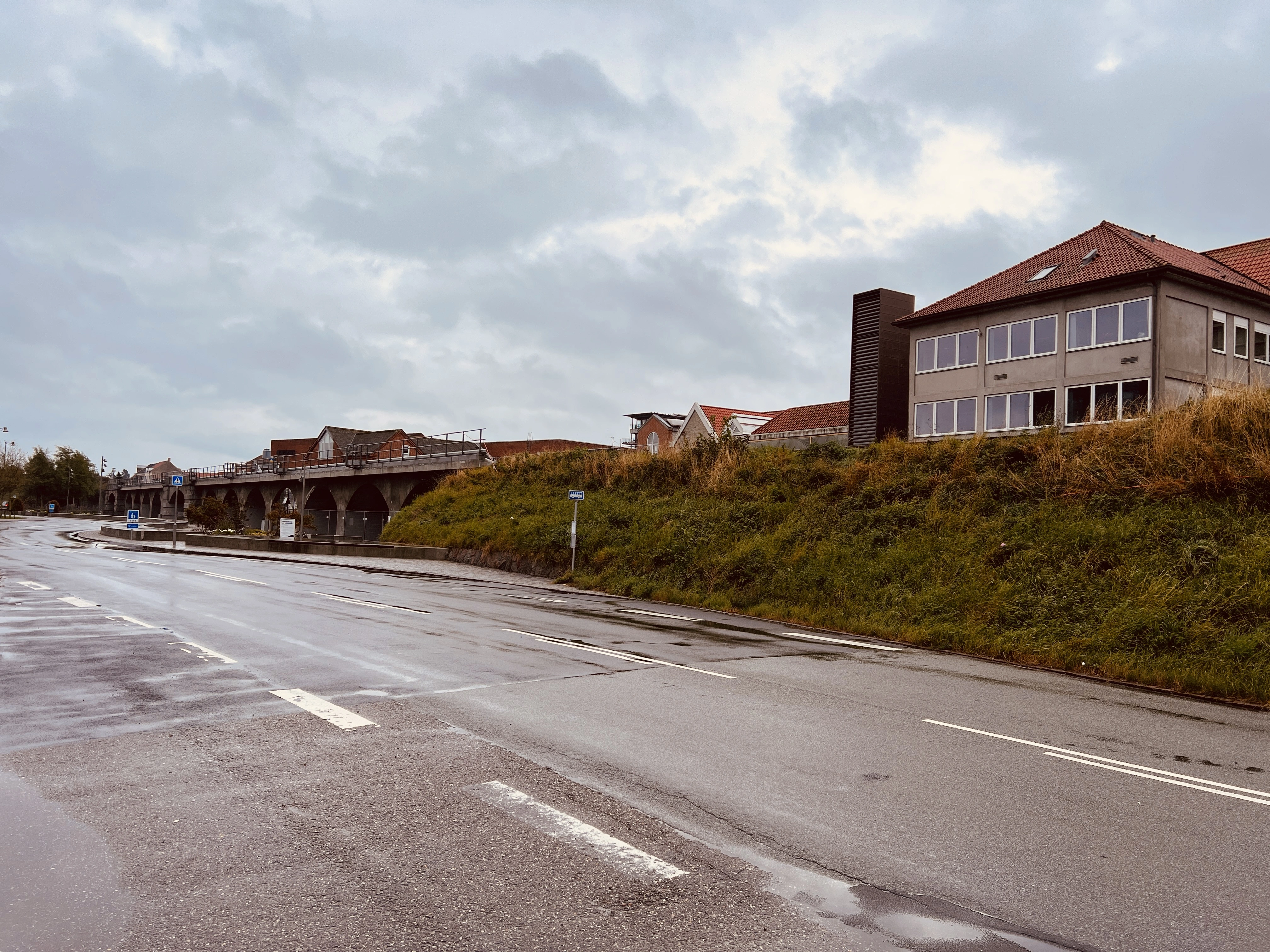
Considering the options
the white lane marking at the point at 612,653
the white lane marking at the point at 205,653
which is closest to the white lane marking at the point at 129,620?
the white lane marking at the point at 205,653

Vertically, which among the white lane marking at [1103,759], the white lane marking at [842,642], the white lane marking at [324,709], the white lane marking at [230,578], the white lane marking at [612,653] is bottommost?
the white lane marking at [230,578]

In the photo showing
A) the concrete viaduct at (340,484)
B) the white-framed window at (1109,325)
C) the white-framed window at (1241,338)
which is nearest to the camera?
the white-framed window at (1109,325)

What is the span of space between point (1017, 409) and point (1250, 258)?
12924mm

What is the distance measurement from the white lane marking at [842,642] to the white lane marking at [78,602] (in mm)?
12580

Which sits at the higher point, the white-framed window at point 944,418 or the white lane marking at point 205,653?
the white-framed window at point 944,418

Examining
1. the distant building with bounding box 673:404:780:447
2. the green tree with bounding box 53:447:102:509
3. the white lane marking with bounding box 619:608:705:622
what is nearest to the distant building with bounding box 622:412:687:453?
the distant building with bounding box 673:404:780:447

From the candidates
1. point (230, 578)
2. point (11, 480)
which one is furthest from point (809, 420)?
point (11, 480)

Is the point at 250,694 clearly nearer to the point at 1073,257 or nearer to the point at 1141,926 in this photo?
the point at 1141,926

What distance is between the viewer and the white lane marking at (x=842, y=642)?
14031 millimetres

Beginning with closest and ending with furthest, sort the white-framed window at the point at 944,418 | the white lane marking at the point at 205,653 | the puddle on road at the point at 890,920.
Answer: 1. the puddle on road at the point at 890,920
2. the white lane marking at the point at 205,653
3. the white-framed window at the point at 944,418

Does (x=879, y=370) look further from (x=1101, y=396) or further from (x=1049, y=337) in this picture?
(x=1101, y=396)

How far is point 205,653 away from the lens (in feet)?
35.8

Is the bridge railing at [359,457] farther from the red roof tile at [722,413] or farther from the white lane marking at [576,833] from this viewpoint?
the white lane marking at [576,833]

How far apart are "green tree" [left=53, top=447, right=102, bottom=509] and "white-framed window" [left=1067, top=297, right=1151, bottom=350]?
12984 cm
